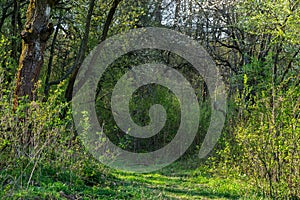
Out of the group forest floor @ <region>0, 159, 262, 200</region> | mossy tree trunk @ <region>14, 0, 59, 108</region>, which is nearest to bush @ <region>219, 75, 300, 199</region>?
forest floor @ <region>0, 159, 262, 200</region>

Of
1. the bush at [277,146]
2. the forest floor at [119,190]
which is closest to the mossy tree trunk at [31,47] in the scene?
the forest floor at [119,190]

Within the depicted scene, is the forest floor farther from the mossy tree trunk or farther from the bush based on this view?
the mossy tree trunk

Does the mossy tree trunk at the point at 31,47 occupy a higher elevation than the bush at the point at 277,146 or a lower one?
higher

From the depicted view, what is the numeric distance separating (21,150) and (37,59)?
7.77ft

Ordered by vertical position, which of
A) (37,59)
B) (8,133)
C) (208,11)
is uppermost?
(208,11)

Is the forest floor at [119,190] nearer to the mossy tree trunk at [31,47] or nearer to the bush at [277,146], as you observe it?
the bush at [277,146]

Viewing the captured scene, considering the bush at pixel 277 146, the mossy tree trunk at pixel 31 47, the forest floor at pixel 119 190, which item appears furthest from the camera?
the mossy tree trunk at pixel 31 47

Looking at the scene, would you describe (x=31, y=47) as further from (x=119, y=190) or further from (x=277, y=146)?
(x=277, y=146)

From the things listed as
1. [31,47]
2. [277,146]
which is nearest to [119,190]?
[277,146]

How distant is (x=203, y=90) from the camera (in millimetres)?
22109

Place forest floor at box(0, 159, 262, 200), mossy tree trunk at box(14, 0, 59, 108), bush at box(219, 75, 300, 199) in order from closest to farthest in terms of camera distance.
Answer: forest floor at box(0, 159, 262, 200), bush at box(219, 75, 300, 199), mossy tree trunk at box(14, 0, 59, 108)

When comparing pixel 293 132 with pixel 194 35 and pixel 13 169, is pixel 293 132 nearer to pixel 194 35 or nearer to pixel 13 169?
pixel 13 169

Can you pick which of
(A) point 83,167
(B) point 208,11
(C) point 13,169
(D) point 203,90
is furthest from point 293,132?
(D) point 203,90

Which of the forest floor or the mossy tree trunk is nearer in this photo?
the forest floor
